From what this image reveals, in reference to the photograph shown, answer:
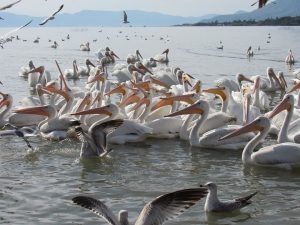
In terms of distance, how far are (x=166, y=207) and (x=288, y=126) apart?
14.2 feet

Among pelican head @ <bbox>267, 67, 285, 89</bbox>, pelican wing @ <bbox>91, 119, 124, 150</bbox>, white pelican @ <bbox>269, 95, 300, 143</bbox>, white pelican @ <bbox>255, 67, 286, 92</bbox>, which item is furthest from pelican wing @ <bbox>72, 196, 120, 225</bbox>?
pelican head @ <bbox>267, 67, 285, 89</bbox>

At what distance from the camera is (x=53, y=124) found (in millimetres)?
8727

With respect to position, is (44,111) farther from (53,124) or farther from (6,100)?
(6,100)

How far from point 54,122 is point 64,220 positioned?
3.62m

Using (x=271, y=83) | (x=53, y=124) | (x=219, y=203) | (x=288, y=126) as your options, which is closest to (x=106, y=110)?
(x=53, y=124)

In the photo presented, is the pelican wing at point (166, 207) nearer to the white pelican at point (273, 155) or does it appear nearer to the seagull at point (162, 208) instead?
the seagull at point (162, 208)

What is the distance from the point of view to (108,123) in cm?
728

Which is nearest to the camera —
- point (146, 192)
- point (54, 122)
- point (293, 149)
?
point (146, 192)

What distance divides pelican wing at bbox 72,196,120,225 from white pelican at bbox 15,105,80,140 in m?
4.32

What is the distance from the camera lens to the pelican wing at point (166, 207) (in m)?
3.92

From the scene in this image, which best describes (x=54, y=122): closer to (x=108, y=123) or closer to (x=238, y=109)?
(x=108, y=123)

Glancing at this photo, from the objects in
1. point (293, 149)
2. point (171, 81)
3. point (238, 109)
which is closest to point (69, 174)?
point (293, 149)

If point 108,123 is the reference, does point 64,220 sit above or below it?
below

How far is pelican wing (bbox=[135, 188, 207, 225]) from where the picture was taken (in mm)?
3922
